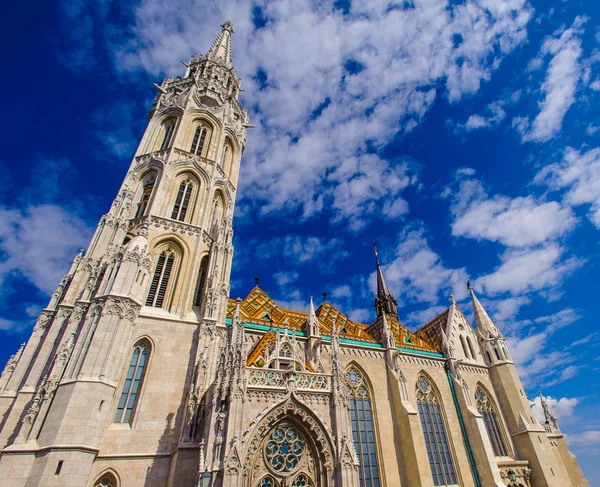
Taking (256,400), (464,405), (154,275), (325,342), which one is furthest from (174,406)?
(464,405)

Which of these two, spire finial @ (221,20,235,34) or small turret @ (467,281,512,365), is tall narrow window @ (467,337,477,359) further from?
spire finial @ (221,20,235,34)

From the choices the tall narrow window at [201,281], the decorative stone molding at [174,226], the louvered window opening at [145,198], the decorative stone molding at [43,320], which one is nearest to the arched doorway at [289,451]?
the tall narrow window at [201,281]

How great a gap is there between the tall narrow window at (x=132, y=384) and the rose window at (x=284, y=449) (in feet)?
18.6

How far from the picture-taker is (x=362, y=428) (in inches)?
738

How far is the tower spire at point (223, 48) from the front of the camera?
2980 cm

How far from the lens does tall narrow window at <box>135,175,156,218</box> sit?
1942cm

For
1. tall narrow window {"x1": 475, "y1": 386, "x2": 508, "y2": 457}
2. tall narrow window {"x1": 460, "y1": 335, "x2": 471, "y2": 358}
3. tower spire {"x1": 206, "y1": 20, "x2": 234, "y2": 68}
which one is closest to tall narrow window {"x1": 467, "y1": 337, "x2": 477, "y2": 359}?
tall narrow window {"x1": 460, "y1": 335, "x2": 471, "y2": 358}

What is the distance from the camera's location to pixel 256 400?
39.9 ft

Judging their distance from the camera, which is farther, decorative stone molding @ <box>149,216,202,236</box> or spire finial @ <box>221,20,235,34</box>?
spire finial @ <box>221,20,235,34</box>

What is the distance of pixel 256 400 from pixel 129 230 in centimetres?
1153

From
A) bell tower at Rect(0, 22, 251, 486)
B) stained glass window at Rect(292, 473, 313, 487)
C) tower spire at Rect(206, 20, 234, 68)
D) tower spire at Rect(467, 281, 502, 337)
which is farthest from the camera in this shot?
tower spire at Rect(206, 20, 234, 68)

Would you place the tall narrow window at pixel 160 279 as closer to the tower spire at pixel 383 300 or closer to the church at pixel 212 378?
the church at pixel 212 378

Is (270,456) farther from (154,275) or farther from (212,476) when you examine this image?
(154,275)

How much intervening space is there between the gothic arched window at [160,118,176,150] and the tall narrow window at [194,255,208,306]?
27.7ft
